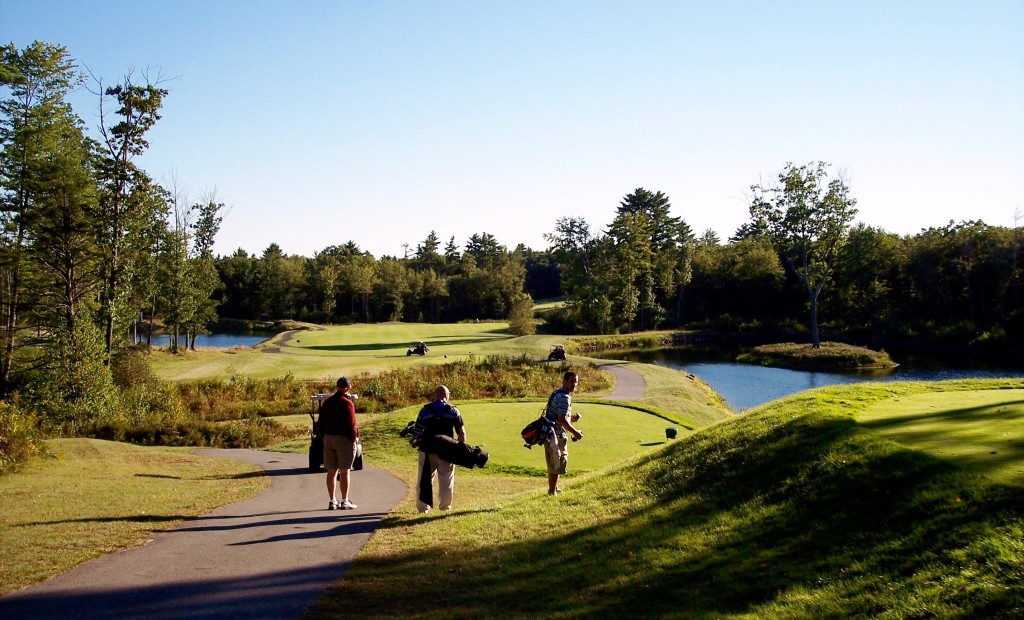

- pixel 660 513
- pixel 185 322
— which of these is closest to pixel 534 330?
pixel 185 322

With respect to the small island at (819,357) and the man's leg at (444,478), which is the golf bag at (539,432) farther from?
the small island at (819,357)

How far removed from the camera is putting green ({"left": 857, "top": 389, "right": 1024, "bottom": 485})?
6246mm

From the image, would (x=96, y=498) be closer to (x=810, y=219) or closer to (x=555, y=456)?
(x=555, y=456)

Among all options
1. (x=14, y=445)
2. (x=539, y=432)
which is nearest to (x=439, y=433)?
(x=539, y=432)

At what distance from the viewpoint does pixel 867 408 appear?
9859 mm

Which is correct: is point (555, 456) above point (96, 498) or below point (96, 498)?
above

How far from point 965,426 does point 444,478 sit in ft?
23.0

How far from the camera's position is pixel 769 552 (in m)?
6.21

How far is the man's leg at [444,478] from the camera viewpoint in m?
10.3

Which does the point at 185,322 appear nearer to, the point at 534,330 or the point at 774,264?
the point at 534,330

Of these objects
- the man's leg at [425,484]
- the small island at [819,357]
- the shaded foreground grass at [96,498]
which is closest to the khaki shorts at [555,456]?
the man's leg at [425,484]

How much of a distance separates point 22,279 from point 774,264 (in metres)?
73.2

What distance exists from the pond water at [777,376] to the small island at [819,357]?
1688mm

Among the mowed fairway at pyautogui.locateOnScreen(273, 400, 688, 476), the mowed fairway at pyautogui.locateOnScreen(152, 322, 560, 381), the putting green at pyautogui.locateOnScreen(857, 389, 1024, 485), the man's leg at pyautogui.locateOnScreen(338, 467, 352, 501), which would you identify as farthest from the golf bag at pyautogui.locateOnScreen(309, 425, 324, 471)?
the mowed fairway at pyautogui.locateOnScreen(152, 322, 560, 381)
